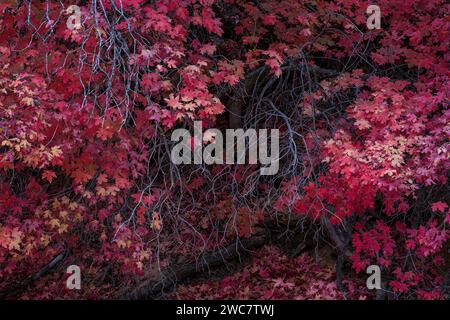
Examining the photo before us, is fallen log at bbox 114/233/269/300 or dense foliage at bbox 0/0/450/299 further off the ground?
dense foliage at bbox 0/0/450/299

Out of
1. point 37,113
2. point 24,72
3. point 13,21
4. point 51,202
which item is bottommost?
point 51,202

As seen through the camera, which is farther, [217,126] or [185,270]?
[217,126]

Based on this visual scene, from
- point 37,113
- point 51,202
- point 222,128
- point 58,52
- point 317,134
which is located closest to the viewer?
point 37,113

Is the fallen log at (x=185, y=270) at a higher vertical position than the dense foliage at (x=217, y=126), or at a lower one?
lower

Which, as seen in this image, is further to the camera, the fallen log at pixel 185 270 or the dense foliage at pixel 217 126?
the fallen log at pixel 185 270

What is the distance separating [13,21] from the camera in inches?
242

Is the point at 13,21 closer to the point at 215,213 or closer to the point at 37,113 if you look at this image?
the point at 37,113

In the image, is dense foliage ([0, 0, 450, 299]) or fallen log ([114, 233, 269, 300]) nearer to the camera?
dense foliage ([0, 0, 450, 299])

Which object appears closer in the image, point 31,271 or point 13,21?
point 13,21

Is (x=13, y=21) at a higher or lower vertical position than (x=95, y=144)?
higher

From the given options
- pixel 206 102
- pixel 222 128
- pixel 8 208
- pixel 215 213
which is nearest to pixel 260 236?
pixel 215 213

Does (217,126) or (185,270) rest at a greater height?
(217,126)

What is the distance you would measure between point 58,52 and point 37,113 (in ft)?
3.02

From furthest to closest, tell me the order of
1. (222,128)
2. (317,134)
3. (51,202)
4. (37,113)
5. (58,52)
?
1. (222,128)
2. (51,202)
3. (317,134)
4. (58,52)
5. (37,113)
